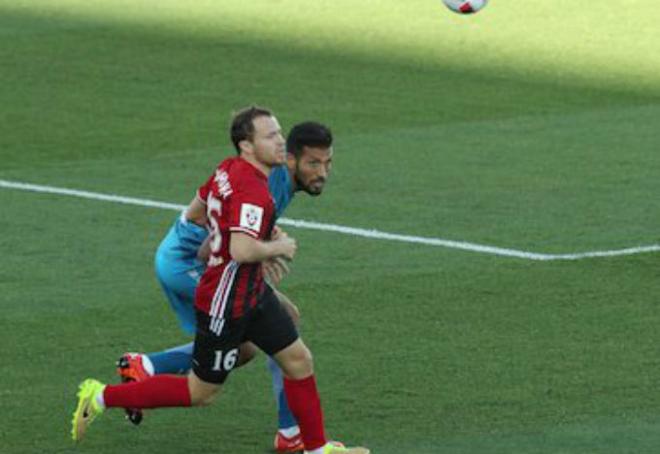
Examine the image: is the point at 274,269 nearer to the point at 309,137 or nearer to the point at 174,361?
the point at 309,137

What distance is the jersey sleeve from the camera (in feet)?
29.8

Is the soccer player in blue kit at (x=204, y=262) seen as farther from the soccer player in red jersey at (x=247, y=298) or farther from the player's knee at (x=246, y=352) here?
the soccer player in red jersey at (x=247, y=298)

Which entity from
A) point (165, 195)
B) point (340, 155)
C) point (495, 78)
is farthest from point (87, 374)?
point (495, 78)

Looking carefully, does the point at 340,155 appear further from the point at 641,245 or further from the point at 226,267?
the point at 226,267

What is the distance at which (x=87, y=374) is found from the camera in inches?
432

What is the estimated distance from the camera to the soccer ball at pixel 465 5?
1730 centimetres

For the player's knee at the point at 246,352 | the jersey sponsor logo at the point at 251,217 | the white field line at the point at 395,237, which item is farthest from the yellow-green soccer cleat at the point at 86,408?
the white field line at the point at 395,237

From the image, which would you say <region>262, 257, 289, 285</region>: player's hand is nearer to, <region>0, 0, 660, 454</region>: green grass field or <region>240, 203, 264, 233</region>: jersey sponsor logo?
<region>240, 203, 264, 233</region>: jersey sponsor logo

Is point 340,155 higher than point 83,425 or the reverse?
higher

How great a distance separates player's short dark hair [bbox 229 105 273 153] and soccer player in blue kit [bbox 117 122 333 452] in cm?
32

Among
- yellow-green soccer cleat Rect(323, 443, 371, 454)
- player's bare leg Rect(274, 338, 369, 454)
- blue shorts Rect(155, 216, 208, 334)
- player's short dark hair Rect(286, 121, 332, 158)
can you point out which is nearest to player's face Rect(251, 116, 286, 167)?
player's short dark hair Rect(286, 121, 332, 158)

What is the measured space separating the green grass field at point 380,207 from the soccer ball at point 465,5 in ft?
3.74

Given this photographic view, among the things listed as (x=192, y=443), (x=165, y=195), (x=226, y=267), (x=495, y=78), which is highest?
(x=495, y=78)

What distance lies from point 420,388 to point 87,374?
1.70 m
